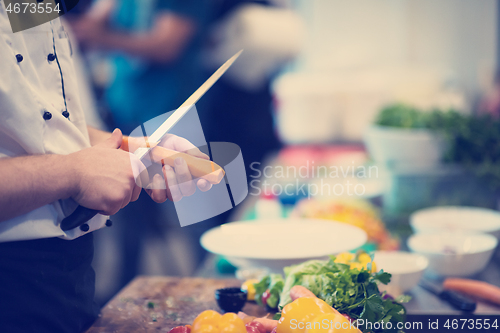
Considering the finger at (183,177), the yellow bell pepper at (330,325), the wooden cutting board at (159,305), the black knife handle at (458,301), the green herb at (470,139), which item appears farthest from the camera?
the green herb at (470,139)

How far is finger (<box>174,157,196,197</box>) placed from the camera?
0.74 metres

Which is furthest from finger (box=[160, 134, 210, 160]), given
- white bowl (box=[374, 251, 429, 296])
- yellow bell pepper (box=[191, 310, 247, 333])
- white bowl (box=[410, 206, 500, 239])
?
white bowl (box=[410, 206, 500, 239])

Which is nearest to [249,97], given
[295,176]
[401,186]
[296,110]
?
[295,176]

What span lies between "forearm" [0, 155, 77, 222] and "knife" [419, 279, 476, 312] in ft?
3.08

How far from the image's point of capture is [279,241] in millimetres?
1277

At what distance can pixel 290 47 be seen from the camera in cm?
277

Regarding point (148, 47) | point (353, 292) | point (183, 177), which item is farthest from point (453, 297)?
point (148, 47)

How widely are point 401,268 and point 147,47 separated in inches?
66.5

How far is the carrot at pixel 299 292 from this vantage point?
0.82 m

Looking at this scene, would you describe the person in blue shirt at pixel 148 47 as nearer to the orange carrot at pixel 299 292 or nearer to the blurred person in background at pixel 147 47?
the blurred person in background at pixel 147 47

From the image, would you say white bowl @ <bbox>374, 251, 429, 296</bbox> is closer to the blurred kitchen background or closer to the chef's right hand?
the blurred kitchen background

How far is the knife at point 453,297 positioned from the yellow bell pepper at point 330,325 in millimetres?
519

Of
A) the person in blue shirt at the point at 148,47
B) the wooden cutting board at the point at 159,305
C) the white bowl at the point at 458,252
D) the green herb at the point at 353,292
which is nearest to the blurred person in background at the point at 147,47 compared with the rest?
the person in blue shirt at the point at 148,47

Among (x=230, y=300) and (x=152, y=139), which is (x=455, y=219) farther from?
(x=152, y=139)
